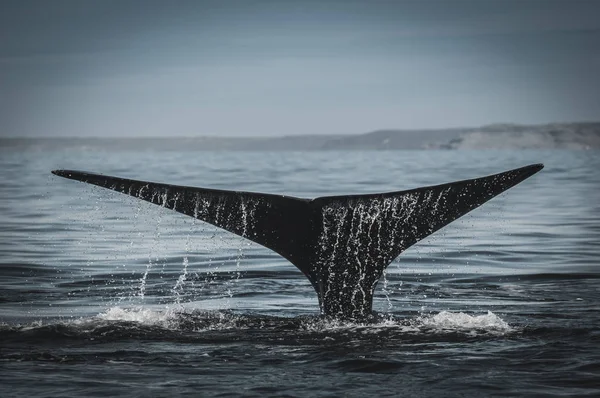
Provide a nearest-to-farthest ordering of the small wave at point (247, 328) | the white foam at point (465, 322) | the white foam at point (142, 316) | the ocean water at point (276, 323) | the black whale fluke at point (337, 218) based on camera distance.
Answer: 1. the ocean water at point (276, 323)
2. the black whale fluke at point (337, 218)
3. the small wave at point (247, 328)
4. the white foam at point (465, 322)
5. the white foam at point (142, 316)

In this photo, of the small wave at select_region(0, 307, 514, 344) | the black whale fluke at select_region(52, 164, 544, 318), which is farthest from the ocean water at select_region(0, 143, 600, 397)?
the black whale fluke at select_region(52, 164, 544, 318)

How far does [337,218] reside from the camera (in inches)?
303

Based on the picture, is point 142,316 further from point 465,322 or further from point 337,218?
point 465,322

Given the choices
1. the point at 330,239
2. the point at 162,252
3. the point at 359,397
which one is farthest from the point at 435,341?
the point at 162,252

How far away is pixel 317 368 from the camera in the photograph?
711cm

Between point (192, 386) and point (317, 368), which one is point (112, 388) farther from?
point (317, 368)

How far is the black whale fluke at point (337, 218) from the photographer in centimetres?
743

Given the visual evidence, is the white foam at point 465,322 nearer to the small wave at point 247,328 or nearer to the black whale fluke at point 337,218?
the small wave at point 247,328

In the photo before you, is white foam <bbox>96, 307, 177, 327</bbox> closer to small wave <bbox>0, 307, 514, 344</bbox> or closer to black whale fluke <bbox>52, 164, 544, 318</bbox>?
small wave <bbox>0, 307, 514, 344</bbox>

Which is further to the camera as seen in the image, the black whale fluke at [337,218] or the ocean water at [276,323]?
the black whale fluke at [337,218]

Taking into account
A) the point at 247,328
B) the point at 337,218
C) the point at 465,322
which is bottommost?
the point at 247,328

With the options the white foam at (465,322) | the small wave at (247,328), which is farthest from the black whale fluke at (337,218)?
the white foam at (465,322)

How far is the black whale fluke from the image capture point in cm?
743

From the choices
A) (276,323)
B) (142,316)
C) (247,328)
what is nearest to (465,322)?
(276,323)
